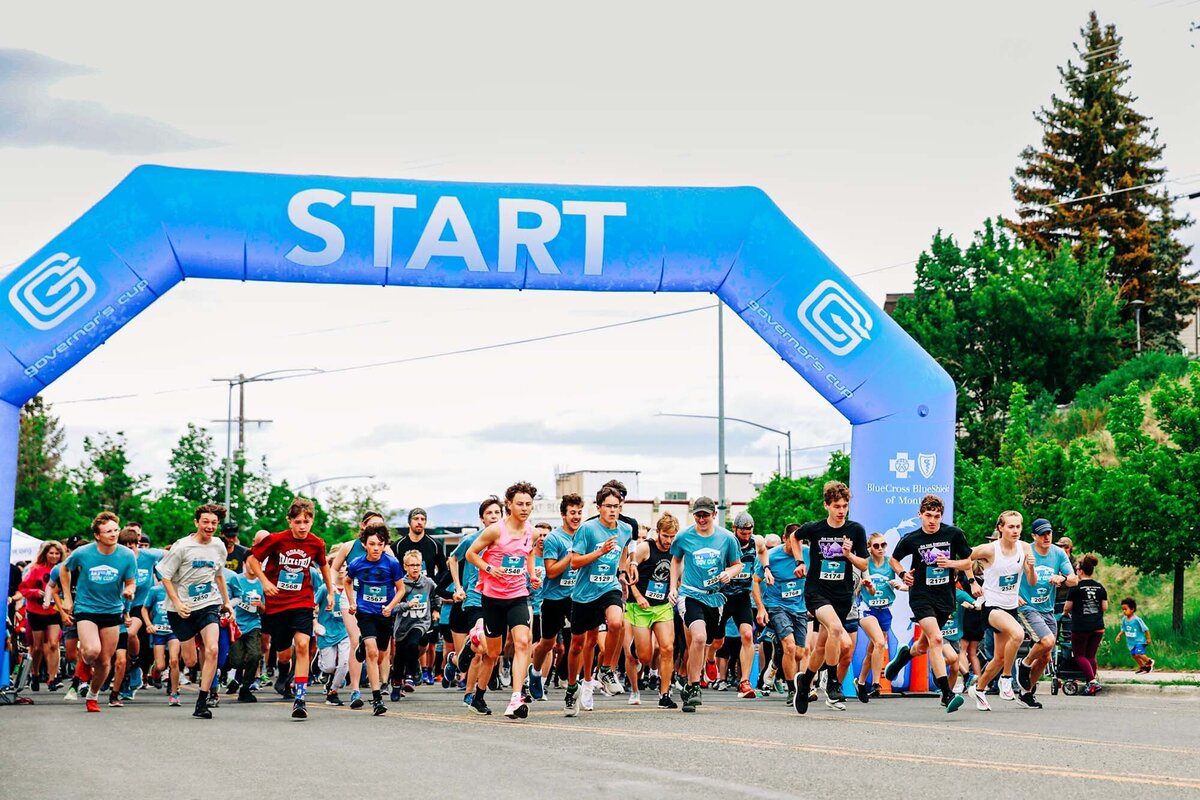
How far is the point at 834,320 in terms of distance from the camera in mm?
17656

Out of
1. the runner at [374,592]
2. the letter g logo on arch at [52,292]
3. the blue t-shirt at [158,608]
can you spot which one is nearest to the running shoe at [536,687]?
the runner at [374,592]

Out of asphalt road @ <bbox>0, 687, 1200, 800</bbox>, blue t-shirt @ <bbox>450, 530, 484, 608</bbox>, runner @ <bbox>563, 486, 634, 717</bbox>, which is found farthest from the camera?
blue t-shirt @ <bbox>450, 530, 484, 608</bbox>

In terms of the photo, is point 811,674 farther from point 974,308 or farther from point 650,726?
point 974,308

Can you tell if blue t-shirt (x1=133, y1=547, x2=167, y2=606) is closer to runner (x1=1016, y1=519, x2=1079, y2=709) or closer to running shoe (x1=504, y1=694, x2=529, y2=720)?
running shoe (x1=504, y1=694, x2=529, y2=720)

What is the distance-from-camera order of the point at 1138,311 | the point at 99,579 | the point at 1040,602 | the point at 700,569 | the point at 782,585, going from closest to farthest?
the point at 700,569, the point at 99,579, the point at 1040,602, the point at 782,585, the point at 1138,311

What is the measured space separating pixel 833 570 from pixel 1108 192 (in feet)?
156

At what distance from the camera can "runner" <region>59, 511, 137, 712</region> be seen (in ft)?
49.6

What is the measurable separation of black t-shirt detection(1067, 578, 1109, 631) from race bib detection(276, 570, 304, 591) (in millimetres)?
9419

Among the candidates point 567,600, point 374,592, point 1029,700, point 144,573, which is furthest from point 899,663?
point 144,573

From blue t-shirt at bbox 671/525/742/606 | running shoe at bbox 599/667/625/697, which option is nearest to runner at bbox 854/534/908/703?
blue t-shirt at bbox 671/525/742/606

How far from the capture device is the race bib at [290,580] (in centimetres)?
1438

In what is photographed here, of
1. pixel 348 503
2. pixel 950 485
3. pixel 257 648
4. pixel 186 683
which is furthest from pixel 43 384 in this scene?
pixel 348 503

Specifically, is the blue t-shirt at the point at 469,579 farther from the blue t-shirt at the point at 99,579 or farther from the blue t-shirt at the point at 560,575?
the blue t-shirt at the point at 99,579

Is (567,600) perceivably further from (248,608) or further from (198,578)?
(248,608)
